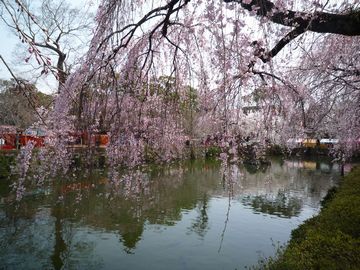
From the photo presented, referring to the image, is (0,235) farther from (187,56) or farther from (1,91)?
(1,91)

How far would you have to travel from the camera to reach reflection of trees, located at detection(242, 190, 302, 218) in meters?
10.9

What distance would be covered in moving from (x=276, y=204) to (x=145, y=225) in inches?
212

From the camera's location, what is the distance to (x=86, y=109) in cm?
312

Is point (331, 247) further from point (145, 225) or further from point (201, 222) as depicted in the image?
point (201, 222)

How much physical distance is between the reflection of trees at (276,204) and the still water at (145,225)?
0.03m

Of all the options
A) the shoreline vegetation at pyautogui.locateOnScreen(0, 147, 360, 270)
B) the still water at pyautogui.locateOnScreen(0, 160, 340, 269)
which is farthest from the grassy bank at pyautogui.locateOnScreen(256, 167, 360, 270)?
the still water at pyautogui.locateOnScreen(0, 160, 340, 269)

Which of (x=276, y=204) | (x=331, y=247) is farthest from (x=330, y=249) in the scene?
(x=276, y=204)

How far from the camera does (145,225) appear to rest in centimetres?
874

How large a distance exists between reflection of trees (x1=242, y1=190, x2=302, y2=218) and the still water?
0.10 ft

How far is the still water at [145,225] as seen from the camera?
640 centimetres

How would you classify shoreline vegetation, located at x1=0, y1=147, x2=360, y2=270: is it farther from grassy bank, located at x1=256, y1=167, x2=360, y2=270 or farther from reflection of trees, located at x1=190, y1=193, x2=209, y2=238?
reflection of trees, located at x1=190, y1=193, x2=209, y2=238

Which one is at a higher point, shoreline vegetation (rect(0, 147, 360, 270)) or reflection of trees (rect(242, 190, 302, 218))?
shoreline vegetation (rect(0, 147, 360, 270))

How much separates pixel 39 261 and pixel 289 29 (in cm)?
573

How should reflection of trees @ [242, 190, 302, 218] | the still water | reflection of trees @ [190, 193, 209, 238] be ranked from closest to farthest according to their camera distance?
the still water < reflection of trees @ [190, 193, 209, 238] < reflection of trees @ [242, 190, 302, 218]
